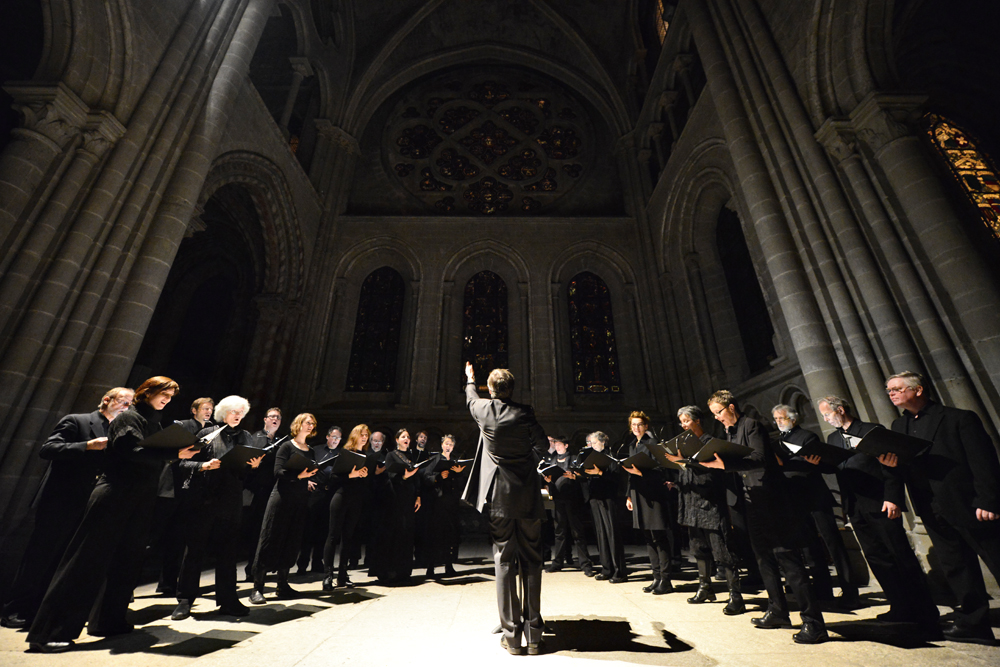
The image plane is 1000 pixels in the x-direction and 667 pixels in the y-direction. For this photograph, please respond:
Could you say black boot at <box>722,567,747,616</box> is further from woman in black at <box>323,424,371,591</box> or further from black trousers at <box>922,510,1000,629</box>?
woman in black at <box>323,424,371,591</box>

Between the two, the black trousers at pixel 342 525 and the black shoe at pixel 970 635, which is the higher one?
the black trousers at pixel 342 525

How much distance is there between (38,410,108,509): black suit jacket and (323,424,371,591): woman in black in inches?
71.6

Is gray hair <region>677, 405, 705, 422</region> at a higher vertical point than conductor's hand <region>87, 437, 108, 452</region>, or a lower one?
higher

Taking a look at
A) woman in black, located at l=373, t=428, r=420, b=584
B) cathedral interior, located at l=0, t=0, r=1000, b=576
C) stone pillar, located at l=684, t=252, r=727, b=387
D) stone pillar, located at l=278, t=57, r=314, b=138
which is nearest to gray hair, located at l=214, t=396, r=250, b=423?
woman in black, located at l=373, t=428, r=420, b=584

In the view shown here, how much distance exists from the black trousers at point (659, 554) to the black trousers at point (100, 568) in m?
3.80

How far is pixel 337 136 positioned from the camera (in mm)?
12844

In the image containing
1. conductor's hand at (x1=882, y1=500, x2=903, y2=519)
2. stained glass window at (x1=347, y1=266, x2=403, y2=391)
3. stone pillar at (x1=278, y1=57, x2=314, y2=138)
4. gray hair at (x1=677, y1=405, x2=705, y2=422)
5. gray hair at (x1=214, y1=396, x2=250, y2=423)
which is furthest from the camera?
stained glass window at (x1=347, y1=266, x2=403, y2=391)

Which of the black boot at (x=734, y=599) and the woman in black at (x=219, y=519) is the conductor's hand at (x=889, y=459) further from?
the woman in black at (x=219, y=519)

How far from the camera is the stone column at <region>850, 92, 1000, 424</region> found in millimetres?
4062

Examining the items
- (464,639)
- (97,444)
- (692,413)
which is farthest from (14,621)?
(692,413)

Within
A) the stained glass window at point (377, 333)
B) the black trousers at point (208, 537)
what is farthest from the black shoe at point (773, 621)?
the stained glass window at point (377, 333)

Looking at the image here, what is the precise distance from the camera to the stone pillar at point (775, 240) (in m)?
4.97

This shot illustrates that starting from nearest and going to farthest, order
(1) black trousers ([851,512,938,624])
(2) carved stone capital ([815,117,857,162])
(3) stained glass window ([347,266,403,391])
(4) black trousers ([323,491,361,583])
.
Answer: (1) black trousers ([851,512,938,624]) < (4) black trousers ([323,491,361,583]) < (2) carved stone capital ([815,117,857,162]) < (3) stained glass window ([347,266,403,391])

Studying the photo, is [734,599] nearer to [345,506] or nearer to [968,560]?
[968,560]
